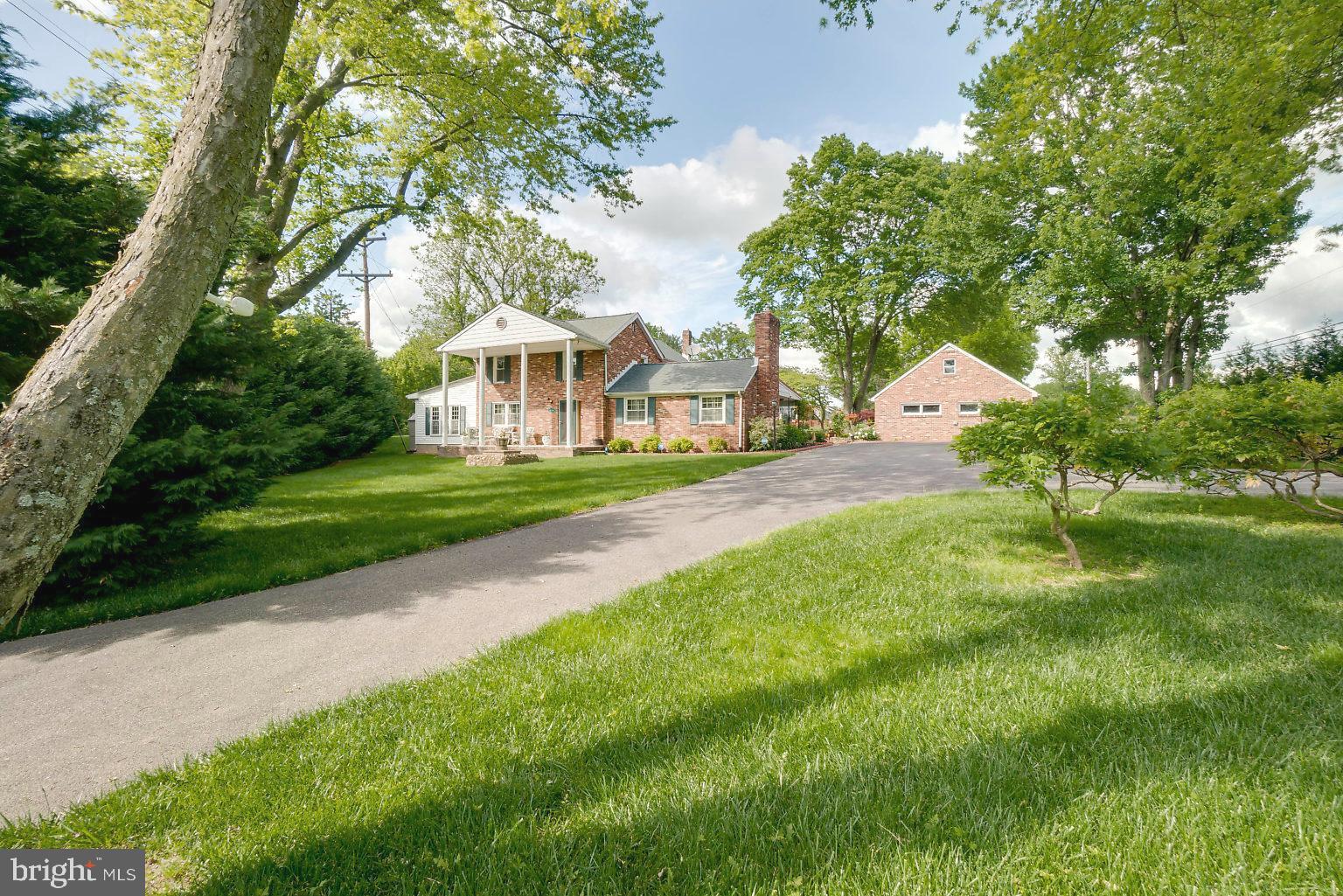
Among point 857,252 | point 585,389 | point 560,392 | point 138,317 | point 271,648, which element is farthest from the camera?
point 857,252

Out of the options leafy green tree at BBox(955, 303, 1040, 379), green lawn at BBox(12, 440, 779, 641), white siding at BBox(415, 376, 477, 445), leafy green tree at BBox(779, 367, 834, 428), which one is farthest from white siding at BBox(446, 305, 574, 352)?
leafy green tree at BBox(955, 303, 1040, 379)

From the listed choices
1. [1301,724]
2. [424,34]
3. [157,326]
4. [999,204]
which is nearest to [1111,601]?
[1301,724]

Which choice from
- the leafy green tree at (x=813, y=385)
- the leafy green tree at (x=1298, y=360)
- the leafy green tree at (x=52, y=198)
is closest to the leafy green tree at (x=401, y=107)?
the leafy green tree at (x=52, y=198)

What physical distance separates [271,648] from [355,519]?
4.58m

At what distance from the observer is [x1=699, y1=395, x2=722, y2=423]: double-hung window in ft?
72.8

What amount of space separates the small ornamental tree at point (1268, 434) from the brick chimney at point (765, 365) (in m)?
16.9

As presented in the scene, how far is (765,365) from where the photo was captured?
2305 centimetres

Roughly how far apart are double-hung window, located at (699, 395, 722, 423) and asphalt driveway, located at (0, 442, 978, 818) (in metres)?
15.6

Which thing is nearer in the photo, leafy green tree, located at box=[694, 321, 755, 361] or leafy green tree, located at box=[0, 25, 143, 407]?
leafy green tree, located at box=[0, 25, 143, 407]

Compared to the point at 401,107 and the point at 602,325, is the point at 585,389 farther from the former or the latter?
the point at 401,107

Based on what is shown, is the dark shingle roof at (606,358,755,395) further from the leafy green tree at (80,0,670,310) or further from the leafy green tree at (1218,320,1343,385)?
the leafy green tree at (1218,320,1343,385)

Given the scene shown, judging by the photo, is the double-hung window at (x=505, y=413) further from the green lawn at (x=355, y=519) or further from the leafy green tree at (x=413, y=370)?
the green lawn at (x=355, y=519)

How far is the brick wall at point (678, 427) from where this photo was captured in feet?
72.3

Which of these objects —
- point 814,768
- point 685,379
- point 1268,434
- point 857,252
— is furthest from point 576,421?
point 814,768
